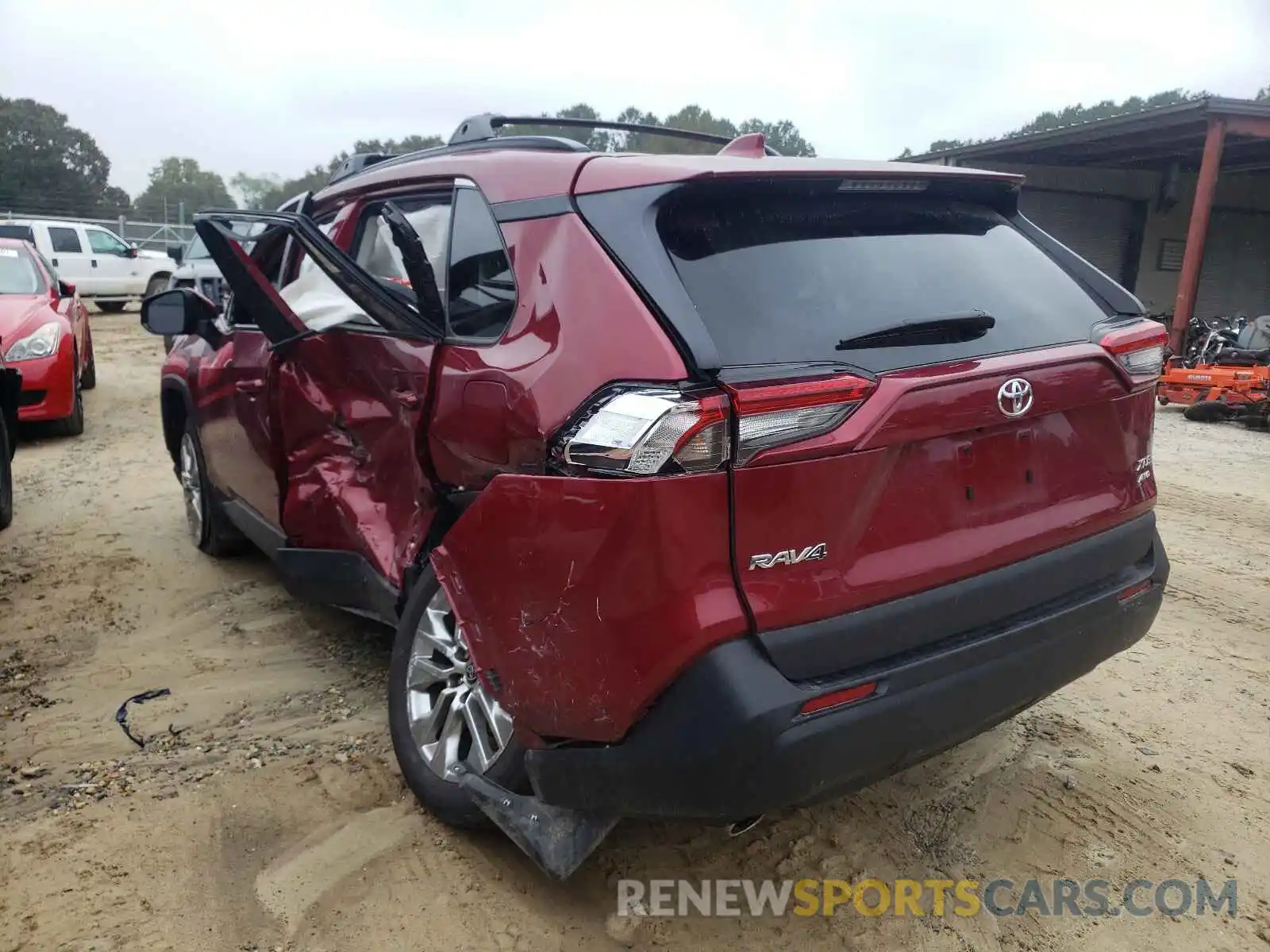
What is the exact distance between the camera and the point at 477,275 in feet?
8.23

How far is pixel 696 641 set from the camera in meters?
1.83

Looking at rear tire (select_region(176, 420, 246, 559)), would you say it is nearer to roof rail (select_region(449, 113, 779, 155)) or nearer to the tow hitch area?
roof rail (select_region(449, 113, 779, 155))

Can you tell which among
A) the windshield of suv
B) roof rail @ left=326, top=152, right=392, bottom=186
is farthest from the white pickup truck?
roof rail @ left=326, top=152, right=392, bottom=186

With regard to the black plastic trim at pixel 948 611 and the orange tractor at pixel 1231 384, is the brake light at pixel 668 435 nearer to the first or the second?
the black plastic trim at pixel 948 611

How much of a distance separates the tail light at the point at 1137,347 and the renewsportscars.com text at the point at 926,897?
4.28 feet

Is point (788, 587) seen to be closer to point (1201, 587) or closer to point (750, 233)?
point (750, 233)

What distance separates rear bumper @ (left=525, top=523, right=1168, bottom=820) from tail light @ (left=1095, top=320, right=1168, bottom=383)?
2.11 feet

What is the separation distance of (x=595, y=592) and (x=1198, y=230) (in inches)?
543

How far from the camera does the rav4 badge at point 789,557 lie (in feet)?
6.15

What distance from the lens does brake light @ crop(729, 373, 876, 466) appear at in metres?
1.86

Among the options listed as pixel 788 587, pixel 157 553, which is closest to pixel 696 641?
pixel 788 587

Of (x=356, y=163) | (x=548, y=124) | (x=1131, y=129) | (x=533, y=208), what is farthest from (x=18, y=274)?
(x=1131, y=129)

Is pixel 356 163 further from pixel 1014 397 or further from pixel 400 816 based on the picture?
pixel 1014 397

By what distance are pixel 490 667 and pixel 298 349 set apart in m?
1.71
